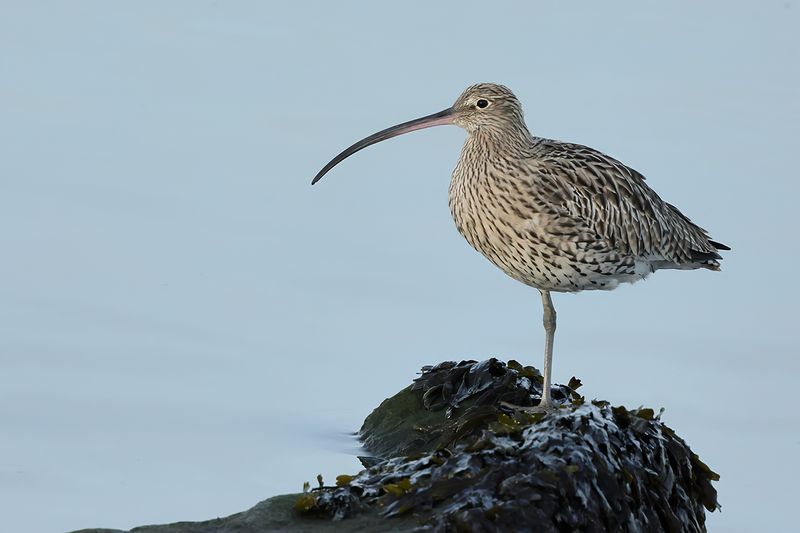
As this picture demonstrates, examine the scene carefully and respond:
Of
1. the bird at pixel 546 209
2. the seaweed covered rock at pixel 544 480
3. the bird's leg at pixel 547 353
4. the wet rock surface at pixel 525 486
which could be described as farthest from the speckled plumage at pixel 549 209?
the wet rock surface at pixel 525 486

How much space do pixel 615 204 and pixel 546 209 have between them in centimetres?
77

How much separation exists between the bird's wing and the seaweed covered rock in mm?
1668

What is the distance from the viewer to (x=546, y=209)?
29.4 feet

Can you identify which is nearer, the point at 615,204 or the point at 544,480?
the point at 544,480

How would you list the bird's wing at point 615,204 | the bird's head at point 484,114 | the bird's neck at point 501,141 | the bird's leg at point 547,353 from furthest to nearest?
the bird's head at point 484,114
the bird's neck at point 501,141
the bird's wing at point 615,204
the bird's leg at point 547,353

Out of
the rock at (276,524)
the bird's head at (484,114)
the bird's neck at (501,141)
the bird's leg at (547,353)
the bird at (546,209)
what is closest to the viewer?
the rock at (276,524)

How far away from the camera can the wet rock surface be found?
6469 mm

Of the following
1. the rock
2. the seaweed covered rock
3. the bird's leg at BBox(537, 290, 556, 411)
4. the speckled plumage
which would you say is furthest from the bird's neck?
the rock

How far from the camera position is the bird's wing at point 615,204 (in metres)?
9.18

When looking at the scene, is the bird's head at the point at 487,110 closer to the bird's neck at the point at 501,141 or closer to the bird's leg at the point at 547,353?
the bird's neck at the point at 501,141

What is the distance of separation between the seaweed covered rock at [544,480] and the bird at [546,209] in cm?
118

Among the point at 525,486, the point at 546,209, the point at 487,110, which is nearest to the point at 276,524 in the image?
the point at 525,486

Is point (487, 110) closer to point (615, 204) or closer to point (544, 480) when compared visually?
point (615, 204)

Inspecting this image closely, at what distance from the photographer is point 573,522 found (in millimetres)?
6562
